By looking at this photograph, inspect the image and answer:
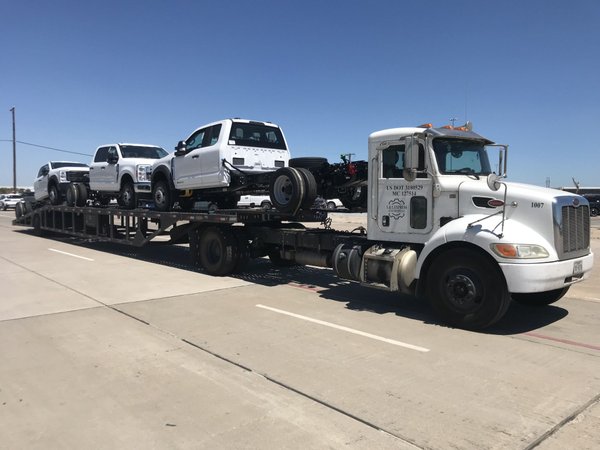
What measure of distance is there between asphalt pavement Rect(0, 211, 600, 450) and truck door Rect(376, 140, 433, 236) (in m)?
1.28

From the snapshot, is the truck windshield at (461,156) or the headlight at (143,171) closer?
the truck windshield at (461,156)

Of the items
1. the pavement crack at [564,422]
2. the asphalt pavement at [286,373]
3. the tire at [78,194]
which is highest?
the tire at [78,194]

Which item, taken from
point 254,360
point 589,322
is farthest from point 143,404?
point 589,322

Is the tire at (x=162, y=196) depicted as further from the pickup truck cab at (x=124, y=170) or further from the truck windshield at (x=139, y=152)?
the truck windshield at (x=139, y=152)

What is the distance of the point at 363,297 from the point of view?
822 centimetres

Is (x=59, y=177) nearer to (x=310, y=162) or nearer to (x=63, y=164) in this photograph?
(x=63, y=164)

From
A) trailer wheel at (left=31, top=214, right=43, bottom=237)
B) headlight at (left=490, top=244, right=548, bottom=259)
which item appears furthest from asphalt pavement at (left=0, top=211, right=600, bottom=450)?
trailer wheel at (left=31, top=214, right=43, bottom=237)

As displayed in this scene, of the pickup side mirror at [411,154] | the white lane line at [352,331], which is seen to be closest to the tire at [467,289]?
the white lane line at [352,331]

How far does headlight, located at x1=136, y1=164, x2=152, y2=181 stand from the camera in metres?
13.3

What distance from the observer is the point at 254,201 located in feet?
37.2

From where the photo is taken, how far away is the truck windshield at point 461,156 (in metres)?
6.91

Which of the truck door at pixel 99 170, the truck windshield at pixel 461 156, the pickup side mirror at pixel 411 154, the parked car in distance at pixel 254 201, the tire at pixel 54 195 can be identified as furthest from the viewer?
the tire at pixel 54 195

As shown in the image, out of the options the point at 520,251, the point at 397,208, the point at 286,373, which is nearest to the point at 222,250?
the point at 397,208

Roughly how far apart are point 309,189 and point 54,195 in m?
12.8
